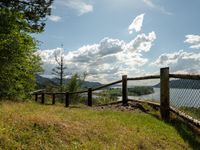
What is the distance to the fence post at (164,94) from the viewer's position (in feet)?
34.9

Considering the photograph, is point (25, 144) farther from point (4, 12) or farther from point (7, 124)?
point (4, 12)

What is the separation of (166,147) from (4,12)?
29.6 feet

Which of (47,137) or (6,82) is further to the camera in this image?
(6,82)

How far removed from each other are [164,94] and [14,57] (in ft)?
20.1

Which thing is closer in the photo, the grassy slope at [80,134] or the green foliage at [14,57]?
the grassy slope at [80,134]

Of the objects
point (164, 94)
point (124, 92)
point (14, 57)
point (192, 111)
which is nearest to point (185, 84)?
point (192, 111)

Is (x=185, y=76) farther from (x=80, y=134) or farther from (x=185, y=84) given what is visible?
(x=80, y=134)

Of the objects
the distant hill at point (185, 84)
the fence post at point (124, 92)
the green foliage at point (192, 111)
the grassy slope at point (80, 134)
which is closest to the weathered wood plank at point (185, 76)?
the distant hill at point (185, 84)

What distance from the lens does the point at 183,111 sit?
9.86 m

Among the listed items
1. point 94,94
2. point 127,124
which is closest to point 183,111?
point 127,124

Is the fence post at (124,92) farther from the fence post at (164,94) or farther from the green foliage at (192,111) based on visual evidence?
the green foliage at (192,111)

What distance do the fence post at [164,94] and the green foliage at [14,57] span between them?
18.9 ft

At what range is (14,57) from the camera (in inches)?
528

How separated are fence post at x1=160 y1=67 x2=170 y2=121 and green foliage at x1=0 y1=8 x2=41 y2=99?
5.76 meters
